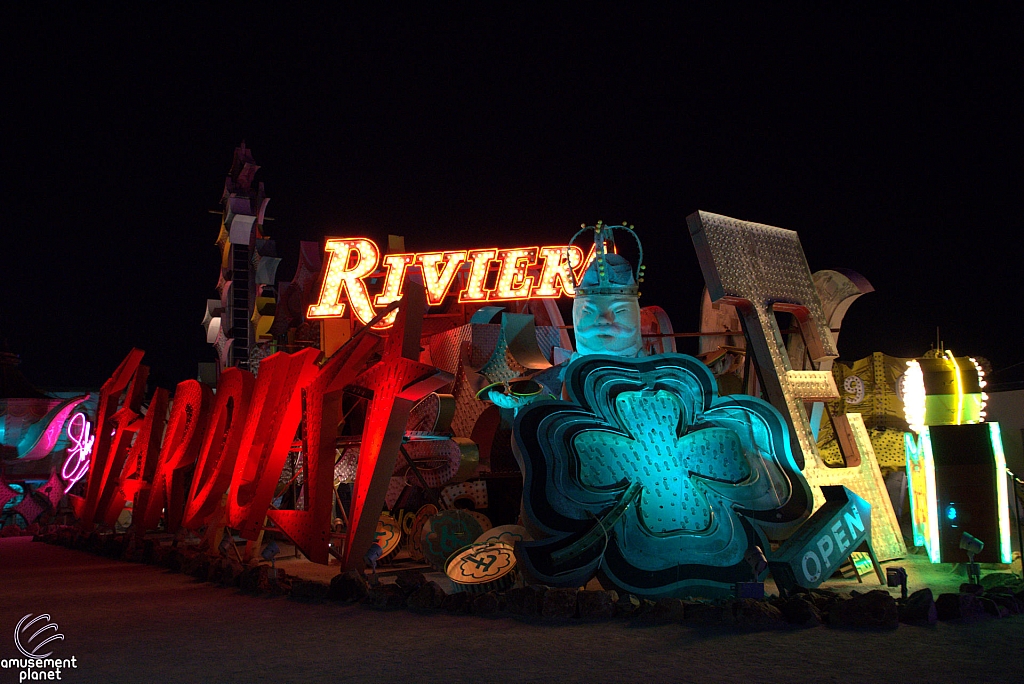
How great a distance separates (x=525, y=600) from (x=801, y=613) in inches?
89.9

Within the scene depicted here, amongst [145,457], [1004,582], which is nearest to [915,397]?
[1004,582]

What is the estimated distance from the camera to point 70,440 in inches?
866

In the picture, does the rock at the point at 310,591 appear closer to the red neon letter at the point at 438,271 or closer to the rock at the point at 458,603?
the rock at the point at 458,603

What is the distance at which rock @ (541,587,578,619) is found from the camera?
740cm

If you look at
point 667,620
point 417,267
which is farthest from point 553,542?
Result: point 417,267

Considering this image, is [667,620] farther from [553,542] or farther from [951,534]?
[951,534]

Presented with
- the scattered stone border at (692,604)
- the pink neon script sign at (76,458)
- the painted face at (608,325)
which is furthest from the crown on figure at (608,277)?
the pink neon script sign at (76,458)

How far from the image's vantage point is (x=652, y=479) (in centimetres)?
862

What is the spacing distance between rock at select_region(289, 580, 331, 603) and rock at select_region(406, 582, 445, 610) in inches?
43.2

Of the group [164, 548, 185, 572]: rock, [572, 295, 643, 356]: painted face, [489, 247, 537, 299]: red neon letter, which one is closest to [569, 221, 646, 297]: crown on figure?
[572, 295, 643, 356]: painted face

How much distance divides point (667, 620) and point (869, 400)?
463 inches

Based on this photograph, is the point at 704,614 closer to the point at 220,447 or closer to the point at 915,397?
the point at 915,397

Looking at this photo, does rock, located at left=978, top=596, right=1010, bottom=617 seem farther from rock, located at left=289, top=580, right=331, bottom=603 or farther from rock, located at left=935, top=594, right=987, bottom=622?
rock, located at left=289, top=580, right=331, bottom=603

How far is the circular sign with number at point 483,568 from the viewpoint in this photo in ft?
27.6
